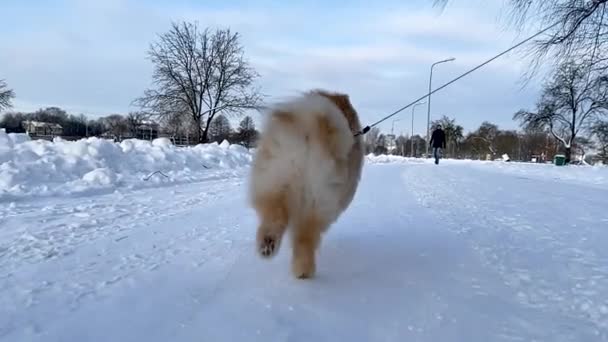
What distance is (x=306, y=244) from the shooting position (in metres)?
2.79

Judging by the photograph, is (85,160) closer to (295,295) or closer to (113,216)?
(113,216)

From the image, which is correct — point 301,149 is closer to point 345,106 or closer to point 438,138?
point 345,106

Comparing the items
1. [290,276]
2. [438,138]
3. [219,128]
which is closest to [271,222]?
[290,276]

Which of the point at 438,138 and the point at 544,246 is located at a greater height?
the point at 438,138

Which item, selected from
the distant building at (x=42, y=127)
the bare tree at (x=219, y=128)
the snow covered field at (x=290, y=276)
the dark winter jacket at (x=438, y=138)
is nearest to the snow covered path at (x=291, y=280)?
the snow covered field at (x=290, y=276)

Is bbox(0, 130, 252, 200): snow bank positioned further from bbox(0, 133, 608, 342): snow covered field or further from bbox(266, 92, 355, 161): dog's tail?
bbox(266, 92, 355, 161): dog's tail

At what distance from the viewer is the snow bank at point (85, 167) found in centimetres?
679

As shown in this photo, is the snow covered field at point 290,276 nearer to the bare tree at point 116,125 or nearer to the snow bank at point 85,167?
the snow bank at point 85,167

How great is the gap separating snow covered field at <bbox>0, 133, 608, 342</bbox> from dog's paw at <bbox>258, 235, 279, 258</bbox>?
330 millimetres

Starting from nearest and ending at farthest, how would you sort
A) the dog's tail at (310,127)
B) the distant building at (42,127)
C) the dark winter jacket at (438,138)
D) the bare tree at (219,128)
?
the dog's tail at (310,127) → the dark winter jacket at (438,138) → the bare tree at (219,128) → the distant building at (42,127)

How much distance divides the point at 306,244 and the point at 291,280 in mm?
317

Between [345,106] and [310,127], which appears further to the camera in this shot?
[345,106]

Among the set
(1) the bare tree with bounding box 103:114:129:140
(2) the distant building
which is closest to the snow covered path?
(1) the bare tree with bounding box 103:114:129:140

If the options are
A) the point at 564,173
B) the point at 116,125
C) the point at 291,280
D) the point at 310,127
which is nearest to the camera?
the point at 310,127
